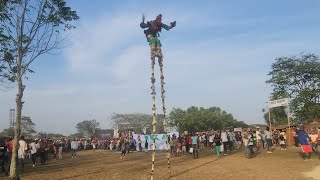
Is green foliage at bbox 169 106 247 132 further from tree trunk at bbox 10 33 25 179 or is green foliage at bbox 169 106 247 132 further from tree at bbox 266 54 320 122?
tree trunk at bbox 10 33 25 179

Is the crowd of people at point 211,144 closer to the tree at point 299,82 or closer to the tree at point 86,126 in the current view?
the tree at point 299,82

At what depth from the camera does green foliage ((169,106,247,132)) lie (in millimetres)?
74438

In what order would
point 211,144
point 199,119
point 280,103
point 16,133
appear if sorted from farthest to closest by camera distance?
1. point 199,119
2. point 211,144
3. point 280,103
4. point 16,133

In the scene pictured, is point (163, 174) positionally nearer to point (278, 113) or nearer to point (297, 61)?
point (297, 61)

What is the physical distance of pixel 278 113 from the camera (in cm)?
5506

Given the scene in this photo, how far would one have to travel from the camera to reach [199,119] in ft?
244

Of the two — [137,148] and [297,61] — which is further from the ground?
[297,61]

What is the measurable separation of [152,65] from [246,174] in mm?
5995

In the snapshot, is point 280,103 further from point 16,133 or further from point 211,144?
point 16,133

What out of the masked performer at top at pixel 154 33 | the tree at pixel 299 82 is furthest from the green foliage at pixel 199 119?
the masked performer at top at pixel 154 33

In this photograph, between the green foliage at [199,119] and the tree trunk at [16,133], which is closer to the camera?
the tree trunk at [16,133]

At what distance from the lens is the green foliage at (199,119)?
74438mm

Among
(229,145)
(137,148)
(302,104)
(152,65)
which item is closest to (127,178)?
(152,65)

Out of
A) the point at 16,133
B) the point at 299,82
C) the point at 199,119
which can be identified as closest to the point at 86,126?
the point at 199,119
